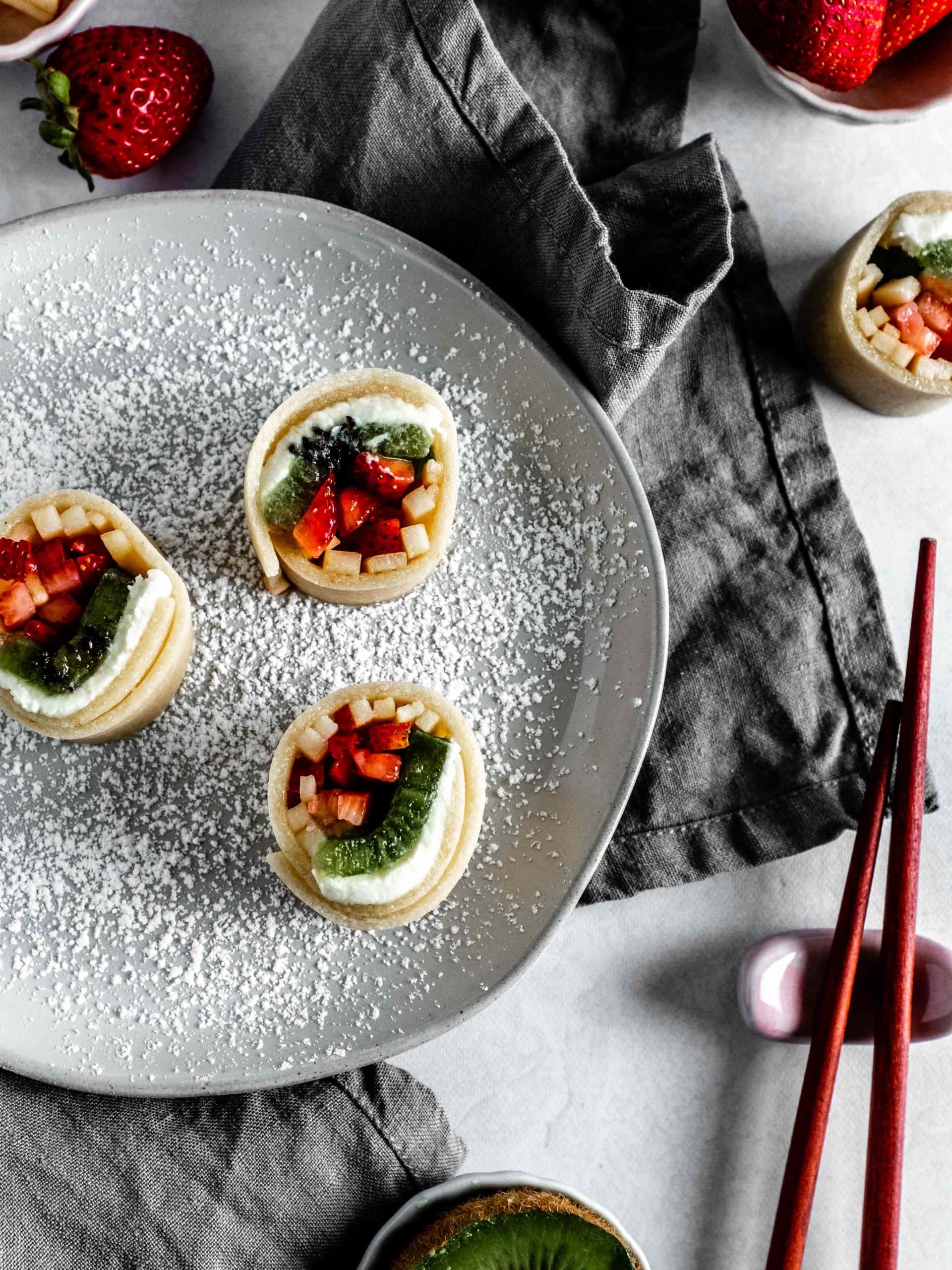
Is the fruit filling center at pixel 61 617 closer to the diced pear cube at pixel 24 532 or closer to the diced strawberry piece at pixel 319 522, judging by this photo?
the diced pear cube at pixel 24 532

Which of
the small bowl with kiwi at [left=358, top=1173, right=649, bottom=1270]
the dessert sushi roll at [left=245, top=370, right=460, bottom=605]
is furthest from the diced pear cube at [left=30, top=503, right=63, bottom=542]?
the small bowl with kiwi at [left=358, top=1173, right=649, bottom=1270]

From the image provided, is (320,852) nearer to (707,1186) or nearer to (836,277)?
(707,1186)

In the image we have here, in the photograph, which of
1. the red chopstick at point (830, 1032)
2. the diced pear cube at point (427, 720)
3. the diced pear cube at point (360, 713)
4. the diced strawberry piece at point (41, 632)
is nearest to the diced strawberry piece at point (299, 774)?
the diced pear cube at point (360, 713)

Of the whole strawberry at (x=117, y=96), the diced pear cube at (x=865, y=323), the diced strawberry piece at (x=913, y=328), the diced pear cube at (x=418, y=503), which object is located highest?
the diced strawberry piece at (x=913, y=328)

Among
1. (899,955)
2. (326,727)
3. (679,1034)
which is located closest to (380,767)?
(326,727)

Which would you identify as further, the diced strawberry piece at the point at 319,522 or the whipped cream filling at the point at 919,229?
the whipped cream filling at the point at 919,229

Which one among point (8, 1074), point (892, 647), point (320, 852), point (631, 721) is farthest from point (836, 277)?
point (8, 1074)

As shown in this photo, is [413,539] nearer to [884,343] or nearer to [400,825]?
[400,825]

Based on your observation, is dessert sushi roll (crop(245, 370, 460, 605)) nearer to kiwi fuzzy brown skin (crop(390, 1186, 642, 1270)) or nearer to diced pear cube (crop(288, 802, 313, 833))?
diced pear cube (crop(288, 802, 313, 833))
